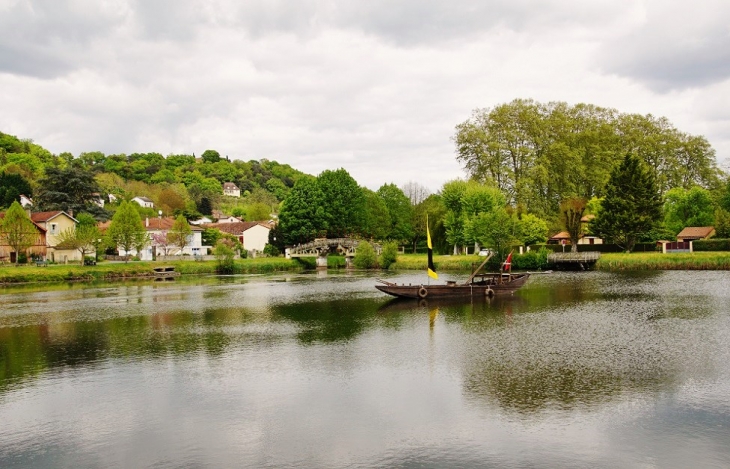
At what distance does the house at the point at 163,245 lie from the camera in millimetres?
88062

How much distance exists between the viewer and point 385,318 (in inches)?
1383

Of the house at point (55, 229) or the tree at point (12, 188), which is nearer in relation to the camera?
the house at point (55, 229)

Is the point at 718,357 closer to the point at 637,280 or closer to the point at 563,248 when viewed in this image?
the point at 637,280

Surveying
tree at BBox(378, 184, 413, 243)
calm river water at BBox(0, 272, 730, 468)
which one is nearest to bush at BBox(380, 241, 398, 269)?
tree at BBox(378, 184, 413, 243)

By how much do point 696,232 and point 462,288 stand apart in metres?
45.7

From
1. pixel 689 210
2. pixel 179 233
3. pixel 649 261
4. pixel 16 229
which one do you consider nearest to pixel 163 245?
pixel 179 233

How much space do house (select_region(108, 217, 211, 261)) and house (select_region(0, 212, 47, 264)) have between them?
985cm

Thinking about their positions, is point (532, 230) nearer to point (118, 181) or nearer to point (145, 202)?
point (145, 202)

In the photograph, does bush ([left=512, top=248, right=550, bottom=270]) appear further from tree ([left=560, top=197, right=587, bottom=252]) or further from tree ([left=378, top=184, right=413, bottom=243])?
tree ([left=378, top=184, right=413, bottom=243])

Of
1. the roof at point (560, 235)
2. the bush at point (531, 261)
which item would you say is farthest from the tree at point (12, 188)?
the roof at point (560, 235)

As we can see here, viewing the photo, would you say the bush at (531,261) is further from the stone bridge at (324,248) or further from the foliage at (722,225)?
the stone bridge at (324,248)

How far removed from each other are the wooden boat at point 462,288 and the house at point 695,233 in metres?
37.9

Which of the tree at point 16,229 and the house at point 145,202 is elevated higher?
the house at point 145,202

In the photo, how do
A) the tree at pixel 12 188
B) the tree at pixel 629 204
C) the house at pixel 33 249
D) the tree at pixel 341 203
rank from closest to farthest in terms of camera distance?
the tree at pixel 629 204, the house at pixel 33 249, the tree at pixel 341 203, the tree at pixel 12 188
